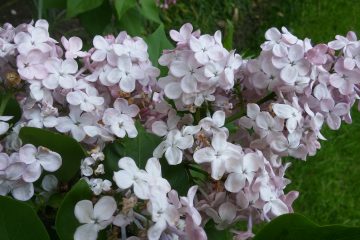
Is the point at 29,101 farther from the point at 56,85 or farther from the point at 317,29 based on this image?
the point at 317,29

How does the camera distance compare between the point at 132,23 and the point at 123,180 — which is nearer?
the point at 123,180

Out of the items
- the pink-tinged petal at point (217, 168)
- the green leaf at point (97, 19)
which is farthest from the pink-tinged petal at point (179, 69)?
the green leaf at point (97, 19)

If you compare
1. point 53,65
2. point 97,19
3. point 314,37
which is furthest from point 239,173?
point 314,37

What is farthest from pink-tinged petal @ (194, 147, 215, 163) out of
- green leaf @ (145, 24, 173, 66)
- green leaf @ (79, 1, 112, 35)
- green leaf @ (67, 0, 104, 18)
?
green leaf @ (79, 1, 112, 35)

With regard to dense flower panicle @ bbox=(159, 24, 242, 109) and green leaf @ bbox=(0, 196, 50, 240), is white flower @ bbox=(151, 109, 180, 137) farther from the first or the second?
green leaf @ bbox=(0, 196, 50, 240)

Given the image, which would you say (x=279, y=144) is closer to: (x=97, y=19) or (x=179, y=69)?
(x=179, y=69)

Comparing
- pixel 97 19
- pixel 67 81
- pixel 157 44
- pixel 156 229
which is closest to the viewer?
pixel 156 229
